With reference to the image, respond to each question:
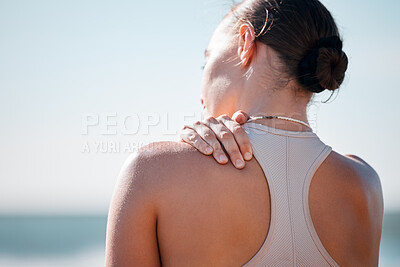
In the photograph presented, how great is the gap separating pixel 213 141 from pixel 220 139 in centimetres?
5

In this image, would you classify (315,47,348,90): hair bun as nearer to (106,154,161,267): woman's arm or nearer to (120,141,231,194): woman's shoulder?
(120,141,231,194): woman's shoulder

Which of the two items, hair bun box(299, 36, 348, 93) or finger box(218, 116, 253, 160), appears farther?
hair bun box(299, 36, 348, 93)

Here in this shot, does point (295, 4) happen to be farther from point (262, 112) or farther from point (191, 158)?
point (191, 158)

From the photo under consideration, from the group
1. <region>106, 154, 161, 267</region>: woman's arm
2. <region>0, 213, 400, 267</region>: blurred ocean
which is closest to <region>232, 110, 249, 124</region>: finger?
<region>106, 154, 161, 267</region>: woman's arm

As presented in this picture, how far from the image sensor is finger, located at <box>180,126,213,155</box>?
1224 millimetres

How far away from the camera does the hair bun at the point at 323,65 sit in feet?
4.61

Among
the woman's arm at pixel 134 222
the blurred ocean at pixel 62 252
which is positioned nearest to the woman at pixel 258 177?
the woman's arm at pixel 134 222

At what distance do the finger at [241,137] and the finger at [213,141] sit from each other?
0.06 m

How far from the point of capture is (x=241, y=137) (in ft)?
4.20

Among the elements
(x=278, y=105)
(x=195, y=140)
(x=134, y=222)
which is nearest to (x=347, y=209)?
(x=278, y=105)

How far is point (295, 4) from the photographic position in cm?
147

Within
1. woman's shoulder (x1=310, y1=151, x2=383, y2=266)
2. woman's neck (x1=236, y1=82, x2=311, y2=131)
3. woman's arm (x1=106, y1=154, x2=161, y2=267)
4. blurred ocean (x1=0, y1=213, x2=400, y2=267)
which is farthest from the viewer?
blurred ocean (x1=0, y1=213, x2=400, y2=267)

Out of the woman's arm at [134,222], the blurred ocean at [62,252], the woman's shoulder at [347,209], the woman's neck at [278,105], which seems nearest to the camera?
the woman's arm at [134,222]

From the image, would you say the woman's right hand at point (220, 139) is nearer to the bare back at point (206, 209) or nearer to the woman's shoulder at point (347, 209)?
the bare back at point (206, 209)
